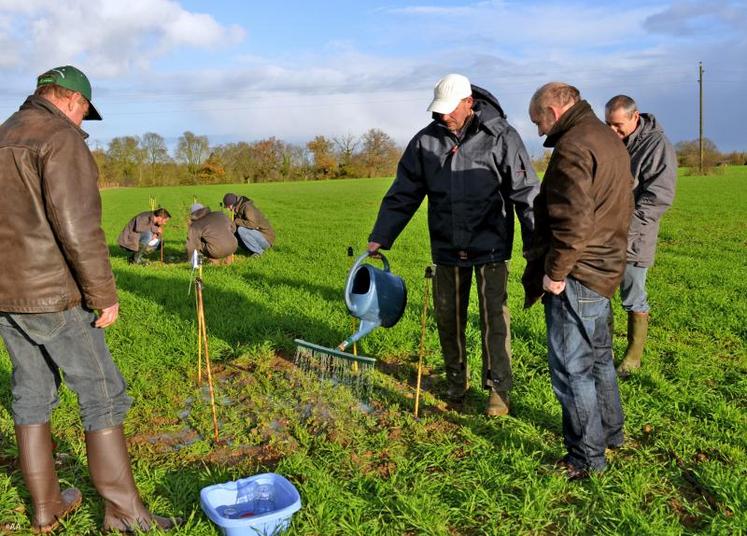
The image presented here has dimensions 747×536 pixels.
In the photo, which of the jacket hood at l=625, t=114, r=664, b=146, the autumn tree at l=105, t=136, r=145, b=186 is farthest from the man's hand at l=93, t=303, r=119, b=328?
the autumn tree at l=105, t=136, r=145, b=186

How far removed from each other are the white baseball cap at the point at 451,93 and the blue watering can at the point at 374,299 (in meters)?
1.17

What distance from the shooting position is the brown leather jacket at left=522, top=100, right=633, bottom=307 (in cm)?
343

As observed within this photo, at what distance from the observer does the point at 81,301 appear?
326 cm

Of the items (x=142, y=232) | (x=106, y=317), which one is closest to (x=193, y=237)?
(x=142, y=232)

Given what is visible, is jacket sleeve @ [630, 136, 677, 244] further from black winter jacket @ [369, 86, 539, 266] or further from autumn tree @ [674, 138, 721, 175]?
autumn tree @ [674, 138, 721, 175]

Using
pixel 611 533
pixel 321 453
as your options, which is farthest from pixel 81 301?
pixel 611 533

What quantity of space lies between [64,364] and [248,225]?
9.11 m

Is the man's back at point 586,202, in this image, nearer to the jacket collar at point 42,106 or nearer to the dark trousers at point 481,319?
the dark trousers at point 481,319

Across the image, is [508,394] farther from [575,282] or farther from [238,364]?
[238,364]

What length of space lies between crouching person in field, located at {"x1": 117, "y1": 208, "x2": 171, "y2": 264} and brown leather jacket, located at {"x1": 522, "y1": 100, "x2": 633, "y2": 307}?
31.1 ft

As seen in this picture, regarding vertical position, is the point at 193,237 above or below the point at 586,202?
below

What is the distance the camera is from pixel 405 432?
179 inches

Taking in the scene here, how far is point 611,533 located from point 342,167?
71308 mm

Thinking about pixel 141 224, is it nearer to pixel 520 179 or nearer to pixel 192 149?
pixel 520 179
